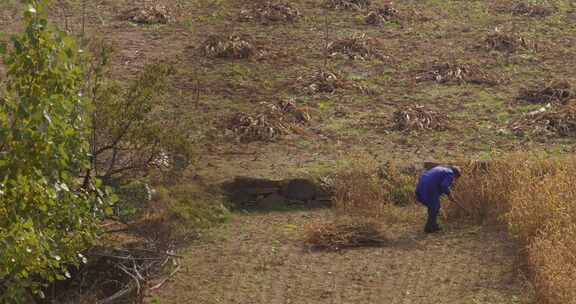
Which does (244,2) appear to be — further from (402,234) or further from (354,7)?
(402,234)

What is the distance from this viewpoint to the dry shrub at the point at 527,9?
24391mm

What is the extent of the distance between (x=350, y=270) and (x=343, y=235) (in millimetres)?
858

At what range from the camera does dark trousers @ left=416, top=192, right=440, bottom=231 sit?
1338 centimetres

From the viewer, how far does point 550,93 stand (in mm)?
18500

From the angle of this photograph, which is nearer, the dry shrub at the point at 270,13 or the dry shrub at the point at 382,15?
the dry shrub at the point at 270,13

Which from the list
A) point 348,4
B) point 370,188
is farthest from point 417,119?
point 348,4

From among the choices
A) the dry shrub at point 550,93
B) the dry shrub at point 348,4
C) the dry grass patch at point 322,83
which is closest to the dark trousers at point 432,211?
the dry grass patch at point 322,83

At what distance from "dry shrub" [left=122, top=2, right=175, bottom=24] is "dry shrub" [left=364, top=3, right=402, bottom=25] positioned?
4570 millimetres

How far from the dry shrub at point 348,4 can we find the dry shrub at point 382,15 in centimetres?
51

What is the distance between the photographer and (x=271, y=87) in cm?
1906

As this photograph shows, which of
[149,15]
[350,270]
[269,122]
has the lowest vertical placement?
[350,270]

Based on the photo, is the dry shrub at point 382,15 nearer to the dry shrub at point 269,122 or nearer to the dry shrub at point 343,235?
the dry shrub at point 269,122

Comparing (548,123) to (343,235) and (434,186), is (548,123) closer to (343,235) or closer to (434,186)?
(434,186)

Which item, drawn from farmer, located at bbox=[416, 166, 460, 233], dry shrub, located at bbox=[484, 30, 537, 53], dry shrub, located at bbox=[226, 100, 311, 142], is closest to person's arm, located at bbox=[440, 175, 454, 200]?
farmer, located at bbox=[416, 166, 460, 233]
